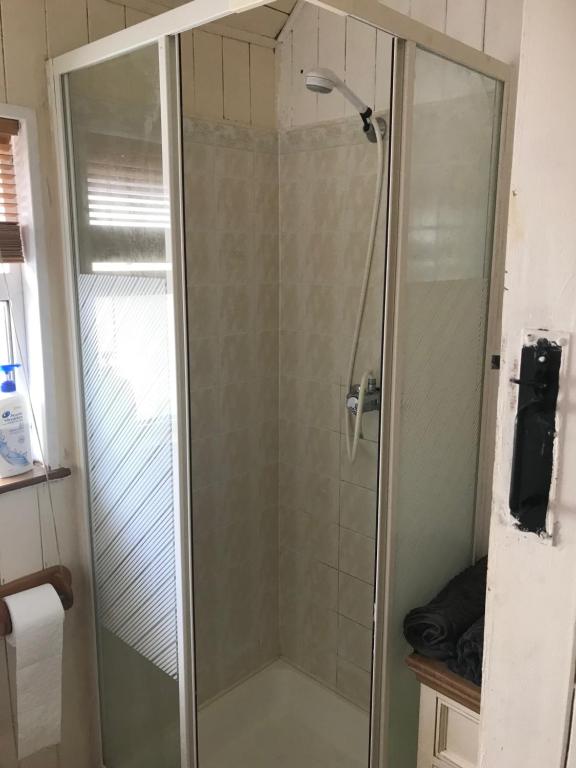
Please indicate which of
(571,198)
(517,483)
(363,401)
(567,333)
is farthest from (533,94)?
(363,401)

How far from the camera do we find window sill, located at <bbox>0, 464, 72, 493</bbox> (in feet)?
5.82

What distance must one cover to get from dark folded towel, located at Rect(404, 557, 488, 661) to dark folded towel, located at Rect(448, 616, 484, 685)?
3 cm

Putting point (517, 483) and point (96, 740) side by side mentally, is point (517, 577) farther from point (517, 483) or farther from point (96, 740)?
point (96, 740)

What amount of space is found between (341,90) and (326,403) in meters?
1.00

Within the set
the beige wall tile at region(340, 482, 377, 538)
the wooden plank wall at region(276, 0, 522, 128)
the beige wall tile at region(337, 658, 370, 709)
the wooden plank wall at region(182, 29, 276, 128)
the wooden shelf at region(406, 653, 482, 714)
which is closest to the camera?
the wooden shelf at region(406, 653, 482, 714)

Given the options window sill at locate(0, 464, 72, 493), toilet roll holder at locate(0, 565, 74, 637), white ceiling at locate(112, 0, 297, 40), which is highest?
white ceiling at locate(112, 0, 297, 40)

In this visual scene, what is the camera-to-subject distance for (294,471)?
8.14 feet

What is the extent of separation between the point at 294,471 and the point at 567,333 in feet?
6.14

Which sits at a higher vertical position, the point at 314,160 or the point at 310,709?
the point at 314,160

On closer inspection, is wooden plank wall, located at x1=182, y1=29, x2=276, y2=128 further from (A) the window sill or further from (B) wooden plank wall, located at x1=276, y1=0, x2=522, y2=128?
(A) the window sill

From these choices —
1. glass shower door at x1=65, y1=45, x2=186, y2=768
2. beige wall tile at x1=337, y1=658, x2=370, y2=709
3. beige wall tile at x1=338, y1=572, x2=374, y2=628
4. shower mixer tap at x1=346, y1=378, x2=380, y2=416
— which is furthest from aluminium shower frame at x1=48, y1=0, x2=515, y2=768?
beige wall tile at x1=337, y1=658, x2=370, y2=709

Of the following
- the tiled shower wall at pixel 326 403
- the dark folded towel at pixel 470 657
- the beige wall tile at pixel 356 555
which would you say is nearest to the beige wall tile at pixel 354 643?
the tiled shower wall at pixel 326 403

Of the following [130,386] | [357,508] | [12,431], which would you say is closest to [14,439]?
[12,431]

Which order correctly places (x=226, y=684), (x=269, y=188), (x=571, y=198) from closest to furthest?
(x=571, y=198), (x=269, y=188), (x=226, y=684)
